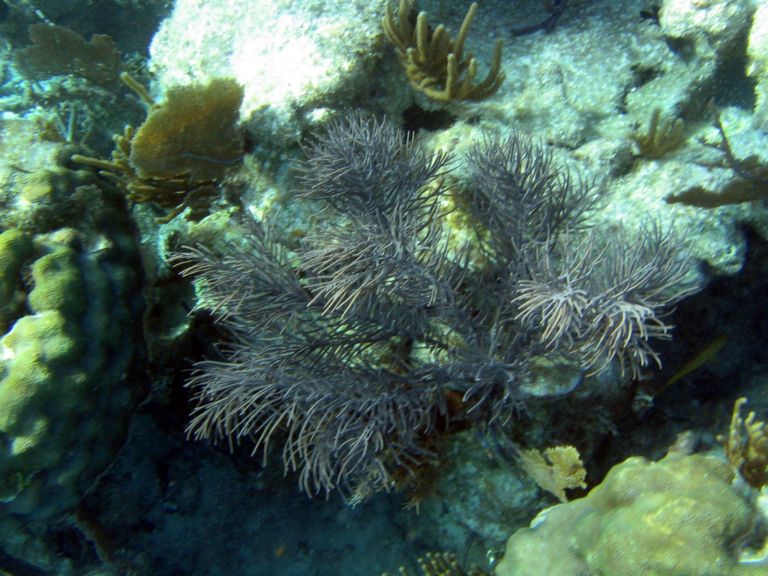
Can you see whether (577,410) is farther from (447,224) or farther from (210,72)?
(210,72)

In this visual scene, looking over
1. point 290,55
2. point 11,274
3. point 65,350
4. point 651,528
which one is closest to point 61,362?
point 65,350

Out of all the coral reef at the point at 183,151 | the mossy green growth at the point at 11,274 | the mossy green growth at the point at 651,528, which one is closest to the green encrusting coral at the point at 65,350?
the mossy green growth at the point at 11,274

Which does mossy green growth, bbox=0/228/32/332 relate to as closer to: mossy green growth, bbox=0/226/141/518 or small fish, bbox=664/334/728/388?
mossy green growth, bbox=0/226/141/518

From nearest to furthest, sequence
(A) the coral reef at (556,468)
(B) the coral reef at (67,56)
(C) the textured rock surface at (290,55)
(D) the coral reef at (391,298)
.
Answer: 1. (D) the coral reef at (391,298)
2. (A) the coral reef at (556,468)
3. (C) the textured rock surface at (290,55)
4. (B) the coral reef at (67,56)

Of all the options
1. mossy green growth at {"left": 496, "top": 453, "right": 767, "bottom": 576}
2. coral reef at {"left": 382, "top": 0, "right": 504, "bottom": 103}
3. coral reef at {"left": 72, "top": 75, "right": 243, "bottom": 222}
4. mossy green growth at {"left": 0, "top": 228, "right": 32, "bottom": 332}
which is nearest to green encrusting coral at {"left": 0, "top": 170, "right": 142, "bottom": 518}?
mossy green growth at {"left": 0, "top": 228, "right": 32, "bottom": 332}

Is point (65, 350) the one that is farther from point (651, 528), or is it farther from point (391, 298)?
point (651, 528)

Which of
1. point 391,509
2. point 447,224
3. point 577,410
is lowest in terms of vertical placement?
point 391,509

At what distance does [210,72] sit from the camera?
3.92 metres

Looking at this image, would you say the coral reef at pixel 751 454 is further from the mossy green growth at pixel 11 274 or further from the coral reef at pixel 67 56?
the coral reef at pixel 67 56

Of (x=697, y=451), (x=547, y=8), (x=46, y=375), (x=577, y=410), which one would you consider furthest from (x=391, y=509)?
(x=547, y=8)

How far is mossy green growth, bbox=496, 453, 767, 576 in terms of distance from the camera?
2.27 metres

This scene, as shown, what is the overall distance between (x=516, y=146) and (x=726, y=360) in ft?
7.62

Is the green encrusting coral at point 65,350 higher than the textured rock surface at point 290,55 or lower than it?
lower

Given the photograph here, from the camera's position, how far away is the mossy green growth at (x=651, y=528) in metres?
2.27
